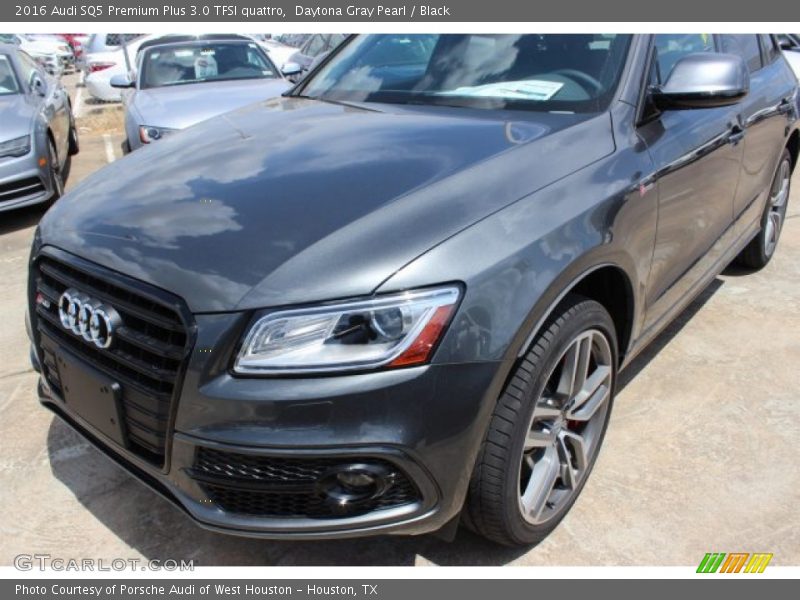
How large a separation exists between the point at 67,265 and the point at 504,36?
1900mm

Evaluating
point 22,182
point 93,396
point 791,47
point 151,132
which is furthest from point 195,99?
point 791,47

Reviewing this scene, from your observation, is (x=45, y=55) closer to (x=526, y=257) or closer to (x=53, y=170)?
(x=53, y=170)

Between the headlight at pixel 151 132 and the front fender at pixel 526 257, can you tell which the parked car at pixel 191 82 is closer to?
the headlight at pixel 151 132

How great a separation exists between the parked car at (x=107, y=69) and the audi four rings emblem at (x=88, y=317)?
12.1 m

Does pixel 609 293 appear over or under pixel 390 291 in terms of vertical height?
under

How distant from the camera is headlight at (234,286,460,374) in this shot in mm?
1689

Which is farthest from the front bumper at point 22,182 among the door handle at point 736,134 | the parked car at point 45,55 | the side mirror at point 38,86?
the parked car at point 45,55

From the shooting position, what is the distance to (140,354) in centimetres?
188

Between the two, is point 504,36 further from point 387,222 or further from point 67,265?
point 67,265

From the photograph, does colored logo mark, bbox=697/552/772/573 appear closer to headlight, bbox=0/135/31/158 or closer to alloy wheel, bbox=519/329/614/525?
alloy wheel, bbox=519/329/614/525

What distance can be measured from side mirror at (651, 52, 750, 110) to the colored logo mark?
5.07 feet

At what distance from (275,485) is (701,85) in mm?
1987

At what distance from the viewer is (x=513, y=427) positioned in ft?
6.23

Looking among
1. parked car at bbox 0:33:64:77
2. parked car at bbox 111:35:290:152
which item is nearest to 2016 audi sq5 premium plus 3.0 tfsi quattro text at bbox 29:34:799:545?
parked car at bbox 111:35:290:152
